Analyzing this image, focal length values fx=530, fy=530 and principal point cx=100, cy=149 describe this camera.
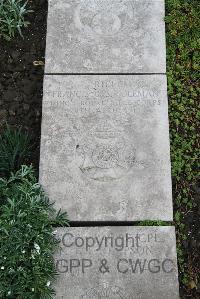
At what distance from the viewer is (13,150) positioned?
4172mm

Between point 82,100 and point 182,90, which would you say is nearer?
point 82,100

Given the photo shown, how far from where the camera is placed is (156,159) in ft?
13.0

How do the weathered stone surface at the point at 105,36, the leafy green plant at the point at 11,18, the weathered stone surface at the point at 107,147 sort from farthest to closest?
the leafy green plant at the point at 11,18 < the weathered stone surface at the point at 105,36 < the weathered stone surface at the point at 107,147

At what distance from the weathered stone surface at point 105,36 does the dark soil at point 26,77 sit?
0.34 metres

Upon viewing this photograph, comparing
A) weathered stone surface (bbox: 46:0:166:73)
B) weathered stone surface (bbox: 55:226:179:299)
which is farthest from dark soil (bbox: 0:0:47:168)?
weathered stone surface (bbox: 55:226:179:299)

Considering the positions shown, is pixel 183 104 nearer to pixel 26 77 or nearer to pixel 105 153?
pixel 105 153

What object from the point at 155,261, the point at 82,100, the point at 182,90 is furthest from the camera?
the point at 182,90

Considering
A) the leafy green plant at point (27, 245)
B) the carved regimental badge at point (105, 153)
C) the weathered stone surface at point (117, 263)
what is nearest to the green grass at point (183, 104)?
the weathered stone surface at point (117, 263)

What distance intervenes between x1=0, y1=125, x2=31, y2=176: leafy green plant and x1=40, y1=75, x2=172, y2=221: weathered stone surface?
249 mm

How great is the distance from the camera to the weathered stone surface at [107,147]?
383 cm

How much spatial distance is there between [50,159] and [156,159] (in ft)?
2.60

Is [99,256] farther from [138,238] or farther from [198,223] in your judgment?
[198,223]

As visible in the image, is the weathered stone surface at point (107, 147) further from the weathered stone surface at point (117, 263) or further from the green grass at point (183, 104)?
the green grass at point (183, 104)

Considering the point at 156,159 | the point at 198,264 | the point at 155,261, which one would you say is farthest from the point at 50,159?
the point at 198,264
